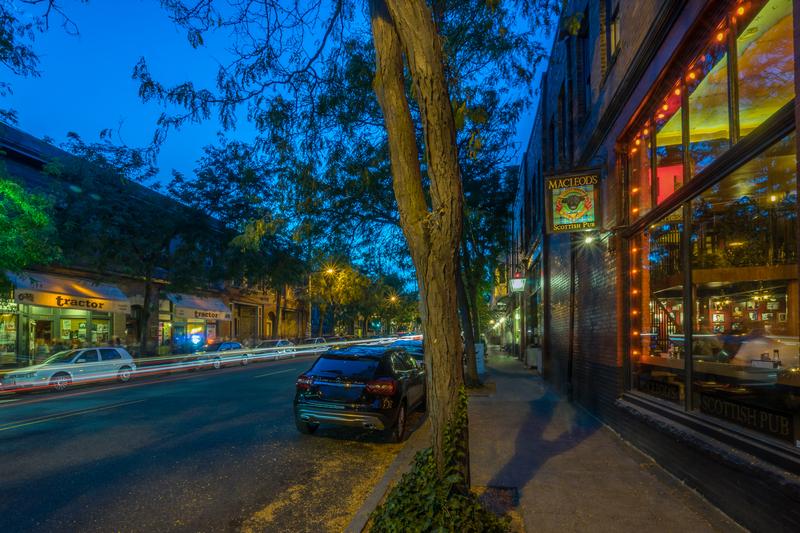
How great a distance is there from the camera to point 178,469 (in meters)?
6.57

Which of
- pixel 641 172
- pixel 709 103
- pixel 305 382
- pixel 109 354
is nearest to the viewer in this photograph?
pixel 709 103

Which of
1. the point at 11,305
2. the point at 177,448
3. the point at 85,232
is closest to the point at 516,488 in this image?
the point at 177,448

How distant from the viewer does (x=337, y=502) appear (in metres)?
5.56

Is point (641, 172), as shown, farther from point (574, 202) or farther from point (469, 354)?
point (469, 354)

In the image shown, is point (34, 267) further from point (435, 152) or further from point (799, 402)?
point (799, 402)

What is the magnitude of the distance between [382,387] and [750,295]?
17.0ft

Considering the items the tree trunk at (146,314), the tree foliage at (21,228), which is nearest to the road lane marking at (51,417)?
the tree foliage at (21,228)

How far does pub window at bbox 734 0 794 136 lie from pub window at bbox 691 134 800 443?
442mm

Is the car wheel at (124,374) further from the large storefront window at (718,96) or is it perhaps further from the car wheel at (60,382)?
the large storefront window at (718,96)

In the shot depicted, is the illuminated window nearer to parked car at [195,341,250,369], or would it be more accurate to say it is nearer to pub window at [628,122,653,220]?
pub window at [628,122,653,220]

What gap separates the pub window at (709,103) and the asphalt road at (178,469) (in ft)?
18.1

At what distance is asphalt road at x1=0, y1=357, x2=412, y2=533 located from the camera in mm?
5000

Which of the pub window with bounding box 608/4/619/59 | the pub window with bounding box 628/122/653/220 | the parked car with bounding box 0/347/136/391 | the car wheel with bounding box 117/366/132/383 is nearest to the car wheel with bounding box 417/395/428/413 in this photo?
the pub window with bounding box 628/122/653/220

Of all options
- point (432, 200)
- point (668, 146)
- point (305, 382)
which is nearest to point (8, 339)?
point (305, 382)
